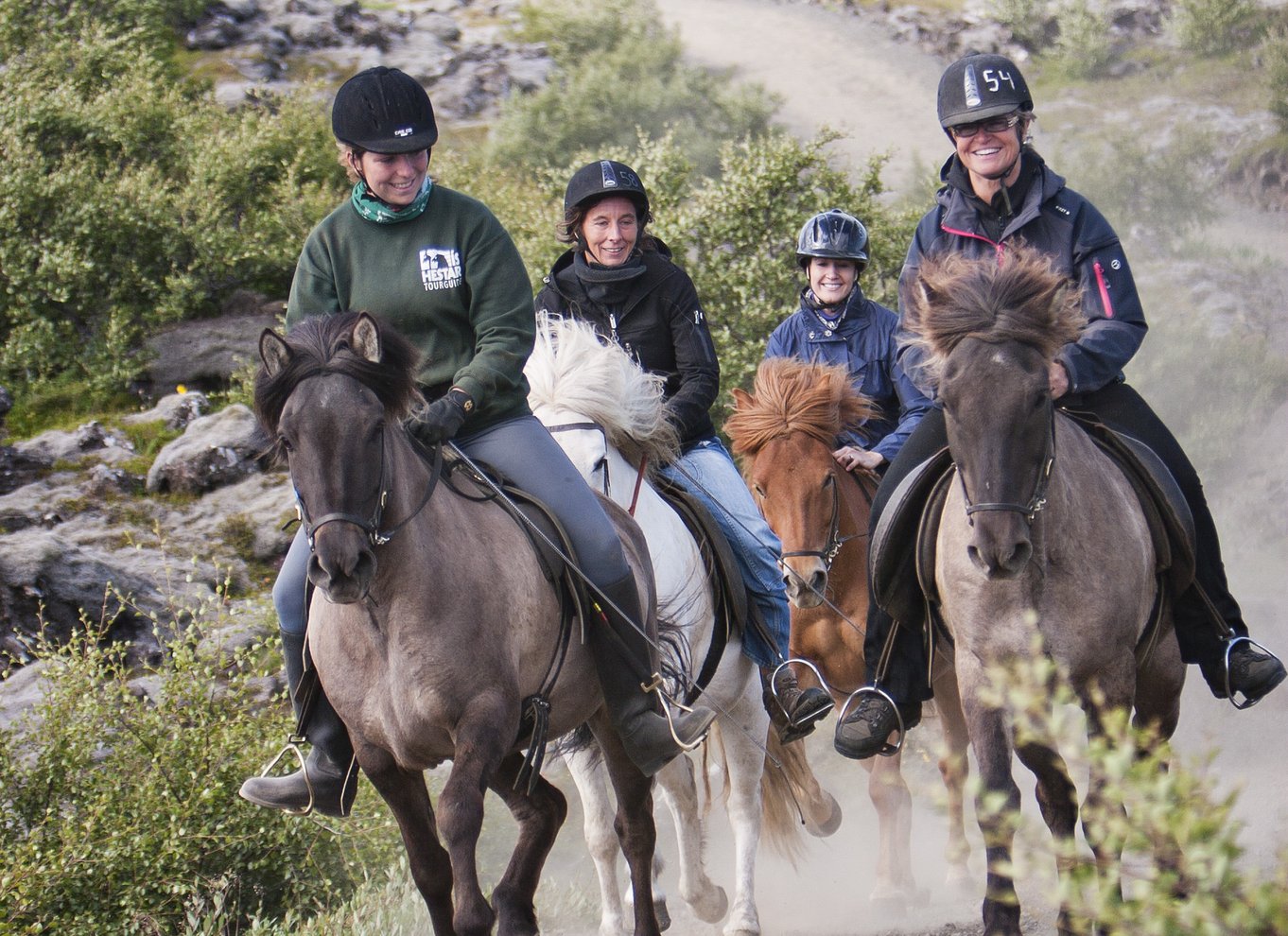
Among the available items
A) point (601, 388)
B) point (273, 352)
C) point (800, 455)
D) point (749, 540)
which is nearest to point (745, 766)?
point (749, 540)

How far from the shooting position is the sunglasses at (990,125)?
6.06m

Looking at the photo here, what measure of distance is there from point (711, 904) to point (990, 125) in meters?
4.23

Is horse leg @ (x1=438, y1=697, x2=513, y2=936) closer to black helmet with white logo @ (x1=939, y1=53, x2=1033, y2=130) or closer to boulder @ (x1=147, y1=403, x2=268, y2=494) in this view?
black helmet with white logo @ (x1=939, y1=53, x2=1033, y2=130)

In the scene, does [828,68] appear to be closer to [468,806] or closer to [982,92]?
[982,92]

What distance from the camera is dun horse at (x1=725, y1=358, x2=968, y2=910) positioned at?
7.75 m

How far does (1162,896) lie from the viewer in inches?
83.3

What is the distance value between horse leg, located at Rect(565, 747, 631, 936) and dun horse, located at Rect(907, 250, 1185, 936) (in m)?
2.28

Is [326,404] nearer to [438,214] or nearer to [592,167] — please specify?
[438,214]

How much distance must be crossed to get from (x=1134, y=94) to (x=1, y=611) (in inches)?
1211

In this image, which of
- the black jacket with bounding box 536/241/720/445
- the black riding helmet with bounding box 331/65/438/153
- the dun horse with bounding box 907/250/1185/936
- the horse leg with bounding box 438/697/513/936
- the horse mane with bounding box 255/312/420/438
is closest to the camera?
the horse mane with bounding box 255/312/420/438

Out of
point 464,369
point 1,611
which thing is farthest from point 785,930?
point 1,611

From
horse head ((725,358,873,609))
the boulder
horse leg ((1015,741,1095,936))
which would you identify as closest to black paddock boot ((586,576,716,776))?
horse leg ((1015,741,1095,936))

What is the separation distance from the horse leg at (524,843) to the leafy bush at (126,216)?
12754mm

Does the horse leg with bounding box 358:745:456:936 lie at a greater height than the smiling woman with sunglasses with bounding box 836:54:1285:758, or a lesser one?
lesser
